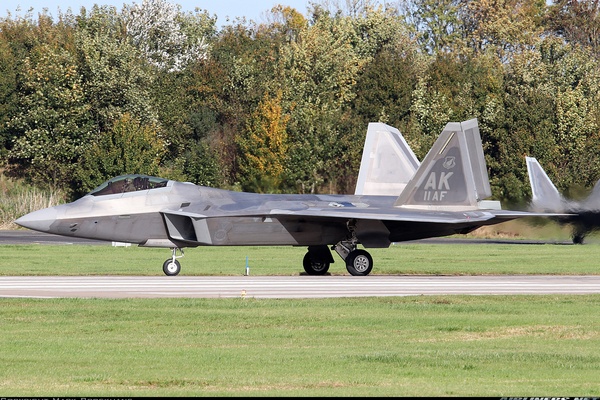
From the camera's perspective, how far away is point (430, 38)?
336 feet

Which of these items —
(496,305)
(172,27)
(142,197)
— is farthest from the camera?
(172,27)

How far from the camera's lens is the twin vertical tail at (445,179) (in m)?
27.8

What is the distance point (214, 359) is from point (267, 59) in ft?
219

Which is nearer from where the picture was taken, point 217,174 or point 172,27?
point 217,174

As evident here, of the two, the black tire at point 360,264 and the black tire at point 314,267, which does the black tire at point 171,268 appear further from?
the black tire at point 360,264

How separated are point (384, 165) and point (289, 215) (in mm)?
5188

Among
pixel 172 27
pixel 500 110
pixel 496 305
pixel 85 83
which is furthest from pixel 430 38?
pixel 496 305

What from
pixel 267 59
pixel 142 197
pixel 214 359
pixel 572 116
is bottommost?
pixel 214 359

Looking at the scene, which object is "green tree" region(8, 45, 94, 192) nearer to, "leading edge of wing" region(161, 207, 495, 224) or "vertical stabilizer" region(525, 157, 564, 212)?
"vertical stabilizer" region(525, 157, 564, 212)

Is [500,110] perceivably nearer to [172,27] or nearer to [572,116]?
[572,116]

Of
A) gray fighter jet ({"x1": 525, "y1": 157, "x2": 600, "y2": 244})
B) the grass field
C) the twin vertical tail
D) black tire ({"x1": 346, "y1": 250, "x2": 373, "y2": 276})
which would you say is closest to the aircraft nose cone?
the grass field

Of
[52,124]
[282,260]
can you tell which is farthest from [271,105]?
[282,260]

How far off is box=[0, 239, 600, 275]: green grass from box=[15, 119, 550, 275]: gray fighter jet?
1.65m

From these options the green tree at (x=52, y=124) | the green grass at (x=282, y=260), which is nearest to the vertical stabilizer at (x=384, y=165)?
the green grass at (x=282, y=260)
